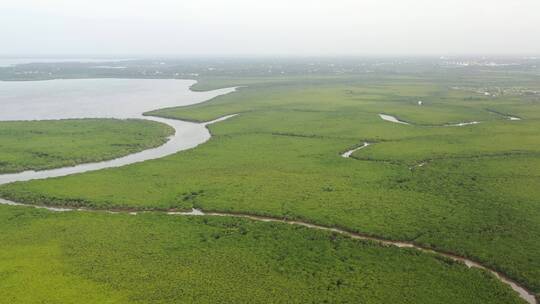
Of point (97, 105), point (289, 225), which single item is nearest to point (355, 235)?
point (289, 225)

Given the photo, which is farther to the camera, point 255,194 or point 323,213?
point 255,194

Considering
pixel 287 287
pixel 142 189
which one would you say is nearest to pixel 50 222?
pixel 142 189

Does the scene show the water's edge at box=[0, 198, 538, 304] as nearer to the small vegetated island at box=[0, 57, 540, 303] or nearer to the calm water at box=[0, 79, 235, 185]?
the small vegetated island at box=[0, 57, 540, 303]

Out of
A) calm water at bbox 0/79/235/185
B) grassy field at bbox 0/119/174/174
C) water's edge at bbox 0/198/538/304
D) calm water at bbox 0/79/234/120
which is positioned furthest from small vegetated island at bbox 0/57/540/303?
calm water at bbox 0/79/234/120

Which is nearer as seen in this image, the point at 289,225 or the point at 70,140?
the point at 289,225

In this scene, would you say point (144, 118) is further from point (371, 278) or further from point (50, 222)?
point (371, 278)

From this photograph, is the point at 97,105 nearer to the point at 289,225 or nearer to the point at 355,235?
the point at 289,225
